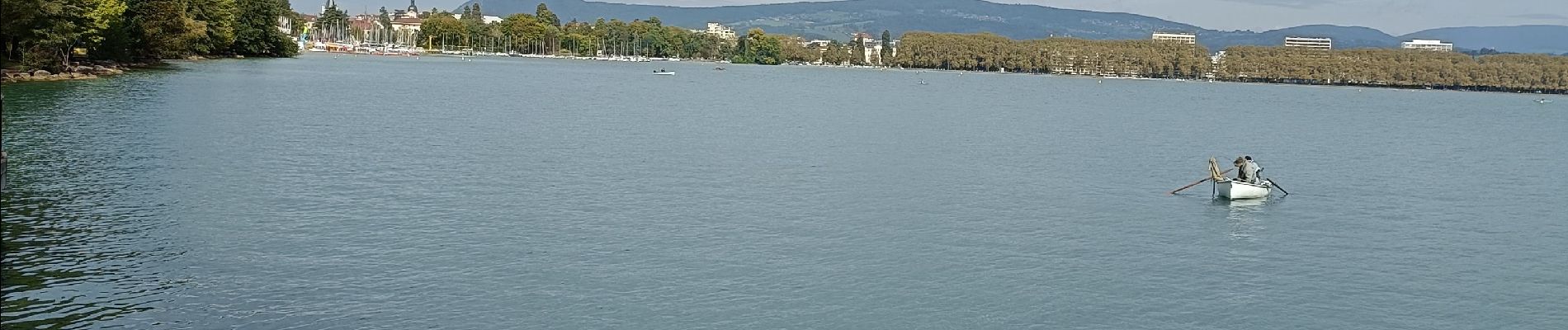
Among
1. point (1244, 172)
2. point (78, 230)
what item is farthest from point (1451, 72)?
point (78, 230)

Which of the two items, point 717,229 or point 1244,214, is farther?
point 1244,214

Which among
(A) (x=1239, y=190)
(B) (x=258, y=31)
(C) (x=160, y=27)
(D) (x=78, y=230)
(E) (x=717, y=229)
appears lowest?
(E) (x=717, y=229)

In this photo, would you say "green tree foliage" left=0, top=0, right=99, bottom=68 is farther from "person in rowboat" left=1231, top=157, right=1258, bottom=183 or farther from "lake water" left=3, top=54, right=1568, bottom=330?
"person in rowboat" left=1231, top=157, right=1258, bottom=183

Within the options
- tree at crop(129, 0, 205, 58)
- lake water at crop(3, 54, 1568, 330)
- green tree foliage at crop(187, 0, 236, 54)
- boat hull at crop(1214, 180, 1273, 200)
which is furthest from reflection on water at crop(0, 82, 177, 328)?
green tree foliage at crop(187, 0, 236, 54)

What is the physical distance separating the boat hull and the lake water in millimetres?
466

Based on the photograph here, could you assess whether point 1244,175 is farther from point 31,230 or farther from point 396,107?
point 396,107

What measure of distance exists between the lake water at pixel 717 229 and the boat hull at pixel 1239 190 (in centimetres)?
47

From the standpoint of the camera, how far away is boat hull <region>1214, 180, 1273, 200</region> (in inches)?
1093

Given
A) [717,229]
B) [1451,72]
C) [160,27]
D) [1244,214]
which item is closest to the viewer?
[717,229]

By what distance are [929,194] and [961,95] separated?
222 ft

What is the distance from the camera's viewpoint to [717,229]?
2192 centimetres

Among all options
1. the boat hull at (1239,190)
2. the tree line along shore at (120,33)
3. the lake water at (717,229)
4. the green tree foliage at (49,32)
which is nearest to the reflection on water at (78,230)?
the lake water at (717,229)

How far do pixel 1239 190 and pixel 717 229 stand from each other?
39.4ft

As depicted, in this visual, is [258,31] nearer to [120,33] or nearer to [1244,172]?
[120,33]
